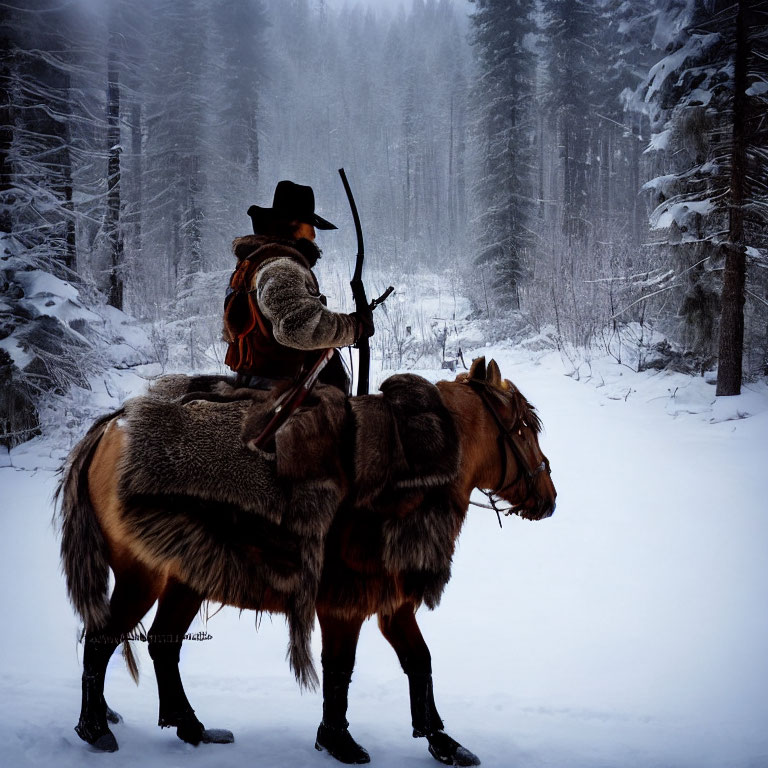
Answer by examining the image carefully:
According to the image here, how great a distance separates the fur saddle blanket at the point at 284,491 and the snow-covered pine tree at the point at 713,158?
24.1 ft

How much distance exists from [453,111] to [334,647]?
38.3 metres

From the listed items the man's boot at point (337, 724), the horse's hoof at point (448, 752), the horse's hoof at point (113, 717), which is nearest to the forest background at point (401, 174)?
the horse's hoof at point (113, 717)

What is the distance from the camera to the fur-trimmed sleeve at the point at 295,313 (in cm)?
241

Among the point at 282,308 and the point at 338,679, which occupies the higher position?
the point at 282,308

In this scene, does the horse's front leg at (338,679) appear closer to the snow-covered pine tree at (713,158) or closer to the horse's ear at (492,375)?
the horse's ear at (492,375)

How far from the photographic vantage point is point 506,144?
17.6 meters

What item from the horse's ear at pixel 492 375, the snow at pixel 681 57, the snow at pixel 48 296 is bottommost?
the horse's ear at pixel 492 375

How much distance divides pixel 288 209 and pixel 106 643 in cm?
229

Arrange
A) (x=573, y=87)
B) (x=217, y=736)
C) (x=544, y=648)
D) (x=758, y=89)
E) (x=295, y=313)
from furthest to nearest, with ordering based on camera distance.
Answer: (x=573, y=87), (x=758, y=89), (x=544, y=648), (x=217, y=736), (x=295, y=313)

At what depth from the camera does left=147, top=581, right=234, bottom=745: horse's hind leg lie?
265 centimetres

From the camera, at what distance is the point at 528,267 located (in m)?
16.8

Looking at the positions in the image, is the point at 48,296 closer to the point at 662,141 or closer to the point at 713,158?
the point at 662,141

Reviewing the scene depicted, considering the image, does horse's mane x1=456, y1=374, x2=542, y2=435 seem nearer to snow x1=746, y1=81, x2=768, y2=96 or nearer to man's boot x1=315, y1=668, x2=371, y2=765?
man's boot x1=315, y1=668, x2=371, y2=765

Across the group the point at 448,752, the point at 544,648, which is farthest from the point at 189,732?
the point at 544,648
